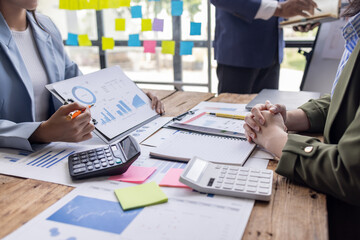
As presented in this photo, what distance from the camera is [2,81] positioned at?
995mm

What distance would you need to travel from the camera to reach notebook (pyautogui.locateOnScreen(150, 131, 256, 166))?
2.52 feet

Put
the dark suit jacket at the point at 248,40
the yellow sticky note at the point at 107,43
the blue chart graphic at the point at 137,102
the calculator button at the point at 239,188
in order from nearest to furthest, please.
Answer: the calculator button at the point at 239,188 → the blue chart graphic at the point at 137,102 → the dark suit jacket at the point at 248,40 → the yellow sticky note at the point at 107,43

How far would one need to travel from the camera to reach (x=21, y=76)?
102 centimetres

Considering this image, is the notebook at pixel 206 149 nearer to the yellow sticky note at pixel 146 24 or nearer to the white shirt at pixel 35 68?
the white shirt at pixel 35 68

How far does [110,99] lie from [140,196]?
1.76ft

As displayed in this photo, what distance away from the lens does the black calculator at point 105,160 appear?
0.68m

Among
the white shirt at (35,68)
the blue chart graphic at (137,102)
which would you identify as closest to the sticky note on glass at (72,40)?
the white shirt at (35,68)

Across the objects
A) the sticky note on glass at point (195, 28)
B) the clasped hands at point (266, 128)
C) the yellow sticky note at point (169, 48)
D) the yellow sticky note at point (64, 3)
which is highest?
the yellow sticky note at point (64, 3)

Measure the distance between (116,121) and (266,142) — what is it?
0.47 metres

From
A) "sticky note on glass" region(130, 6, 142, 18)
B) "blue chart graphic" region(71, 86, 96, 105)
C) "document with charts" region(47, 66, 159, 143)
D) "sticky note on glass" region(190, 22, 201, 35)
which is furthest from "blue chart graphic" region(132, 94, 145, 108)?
"sticky note on glass" region(130, 6, 142, 18)

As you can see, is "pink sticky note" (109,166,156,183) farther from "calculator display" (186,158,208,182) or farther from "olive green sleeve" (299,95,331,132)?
"olive green sleeve" (299,95,331,132)

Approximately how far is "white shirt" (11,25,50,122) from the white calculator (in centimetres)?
73

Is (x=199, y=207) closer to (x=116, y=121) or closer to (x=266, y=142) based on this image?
(x=266, y=142)

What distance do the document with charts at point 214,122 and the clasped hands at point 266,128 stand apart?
6 centimetres
